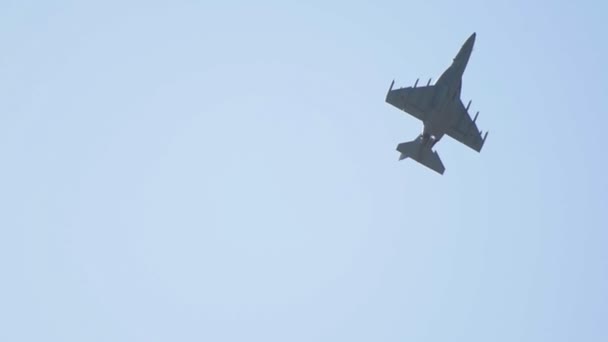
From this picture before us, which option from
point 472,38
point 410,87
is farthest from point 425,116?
point 472,38

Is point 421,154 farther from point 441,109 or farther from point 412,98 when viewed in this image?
point 412,98

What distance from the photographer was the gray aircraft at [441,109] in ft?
198

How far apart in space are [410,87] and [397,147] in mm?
4610

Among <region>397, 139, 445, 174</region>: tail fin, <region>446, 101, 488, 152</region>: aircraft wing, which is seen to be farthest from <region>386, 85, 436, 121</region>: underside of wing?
<region>397, 139, 445, 174</region>: tail fin

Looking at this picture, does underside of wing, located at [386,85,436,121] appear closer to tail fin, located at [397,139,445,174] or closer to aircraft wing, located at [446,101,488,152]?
aircraft wing, located at [446,101,488,152]

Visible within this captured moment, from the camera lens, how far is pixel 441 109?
198 ft

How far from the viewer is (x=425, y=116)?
60.8 metres

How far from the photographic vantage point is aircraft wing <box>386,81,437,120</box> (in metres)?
60.2

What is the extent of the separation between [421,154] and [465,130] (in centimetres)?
359

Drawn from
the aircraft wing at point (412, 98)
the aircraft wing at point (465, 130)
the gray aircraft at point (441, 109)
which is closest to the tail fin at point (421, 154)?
the gray aircraft at point (441, 109)

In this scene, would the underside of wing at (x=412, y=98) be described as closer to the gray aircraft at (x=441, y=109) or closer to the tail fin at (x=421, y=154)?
the gray aircraft at (x=441, y=109)

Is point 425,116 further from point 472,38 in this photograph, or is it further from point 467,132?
point 472,38

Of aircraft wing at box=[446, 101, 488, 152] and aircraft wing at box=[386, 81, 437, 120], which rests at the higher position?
aircraft wing at box=[386, 81, 437, 120]

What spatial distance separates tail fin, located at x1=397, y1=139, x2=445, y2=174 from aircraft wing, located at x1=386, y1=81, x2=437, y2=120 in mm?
2923
